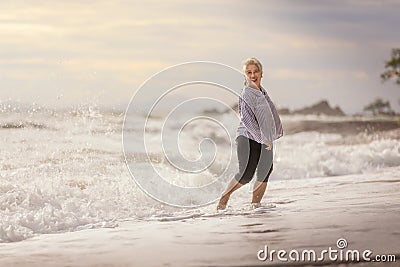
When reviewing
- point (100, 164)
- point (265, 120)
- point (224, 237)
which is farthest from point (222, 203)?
point (100, 164)

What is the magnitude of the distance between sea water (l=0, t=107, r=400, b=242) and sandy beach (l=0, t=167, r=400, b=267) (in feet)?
1.24

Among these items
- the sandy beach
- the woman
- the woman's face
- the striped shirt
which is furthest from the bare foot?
the woman's face

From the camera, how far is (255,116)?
601 cm

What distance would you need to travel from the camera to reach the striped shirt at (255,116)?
5.98 meters

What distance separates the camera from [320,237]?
4887 millimetres

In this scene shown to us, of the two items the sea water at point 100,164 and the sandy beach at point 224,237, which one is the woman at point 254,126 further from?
the sea water at point 100,164

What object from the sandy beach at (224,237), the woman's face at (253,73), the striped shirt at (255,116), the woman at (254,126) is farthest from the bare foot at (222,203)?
the woman's face at (253,73)

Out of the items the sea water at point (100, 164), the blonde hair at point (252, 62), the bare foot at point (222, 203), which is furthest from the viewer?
the bare foot at point (222, 203)

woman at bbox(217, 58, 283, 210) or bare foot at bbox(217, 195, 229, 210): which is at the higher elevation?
woman at bbox(217, 58, 283, 210)

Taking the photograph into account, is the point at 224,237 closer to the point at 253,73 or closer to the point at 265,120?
the point at 265,120

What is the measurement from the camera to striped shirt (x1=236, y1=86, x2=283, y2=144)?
19.6 ft

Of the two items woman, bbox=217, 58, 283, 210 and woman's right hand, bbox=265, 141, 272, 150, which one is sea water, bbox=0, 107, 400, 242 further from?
woman's right hand, bbox=265, 141, 272, 150

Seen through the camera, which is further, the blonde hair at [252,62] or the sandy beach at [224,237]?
the blonde hair at [252,62]

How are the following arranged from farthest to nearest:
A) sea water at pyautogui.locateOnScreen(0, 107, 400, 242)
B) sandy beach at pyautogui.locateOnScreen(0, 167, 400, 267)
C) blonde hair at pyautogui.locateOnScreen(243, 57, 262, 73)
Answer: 1. sea water at pyautogui.locateOnScreen(0, 107, 400, 242)
2. blonde hair at pyautogui.locateOnScreen(243, 57, 262, 73)
3. sandy beach at pyautogui.locateOnScreen(0, 167, 400, 267)
